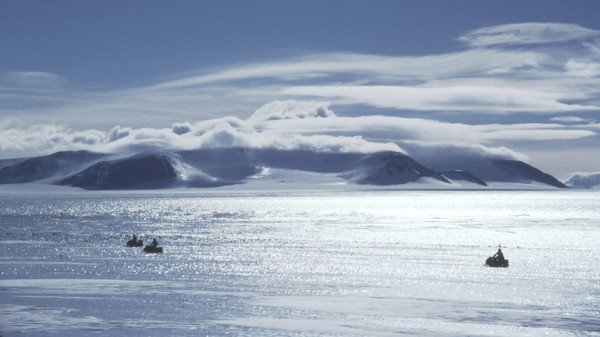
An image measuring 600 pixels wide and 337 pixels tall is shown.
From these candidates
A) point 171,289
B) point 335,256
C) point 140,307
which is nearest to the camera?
point 140,307

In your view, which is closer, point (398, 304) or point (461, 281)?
point (398, 304)

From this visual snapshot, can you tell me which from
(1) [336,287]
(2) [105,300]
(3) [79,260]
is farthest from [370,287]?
(3) [79,260]

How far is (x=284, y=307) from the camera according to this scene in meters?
40.3

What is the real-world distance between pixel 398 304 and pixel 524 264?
1184 inches

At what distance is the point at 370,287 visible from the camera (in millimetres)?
49094

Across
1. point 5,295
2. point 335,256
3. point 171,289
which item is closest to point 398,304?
point 171,289

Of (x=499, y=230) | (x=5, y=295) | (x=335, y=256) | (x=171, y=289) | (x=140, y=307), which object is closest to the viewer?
(x=140, y=307)

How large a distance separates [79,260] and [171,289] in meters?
20.3

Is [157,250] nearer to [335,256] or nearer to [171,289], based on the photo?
[335,256]

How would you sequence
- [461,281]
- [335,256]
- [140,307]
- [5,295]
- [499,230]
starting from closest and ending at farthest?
1. [140,307]
2. [5,295]
3. [461,281]
4. [335,256]
5. [499,230]

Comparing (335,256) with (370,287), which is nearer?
(370,287)

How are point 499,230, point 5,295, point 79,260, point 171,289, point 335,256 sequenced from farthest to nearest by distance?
point 499,230 → point 335,256 → point 79,260 → point 171,289 → point 5,295

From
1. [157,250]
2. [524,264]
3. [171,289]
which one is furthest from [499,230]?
[171,289]

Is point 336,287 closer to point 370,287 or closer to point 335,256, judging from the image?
point 370,287
